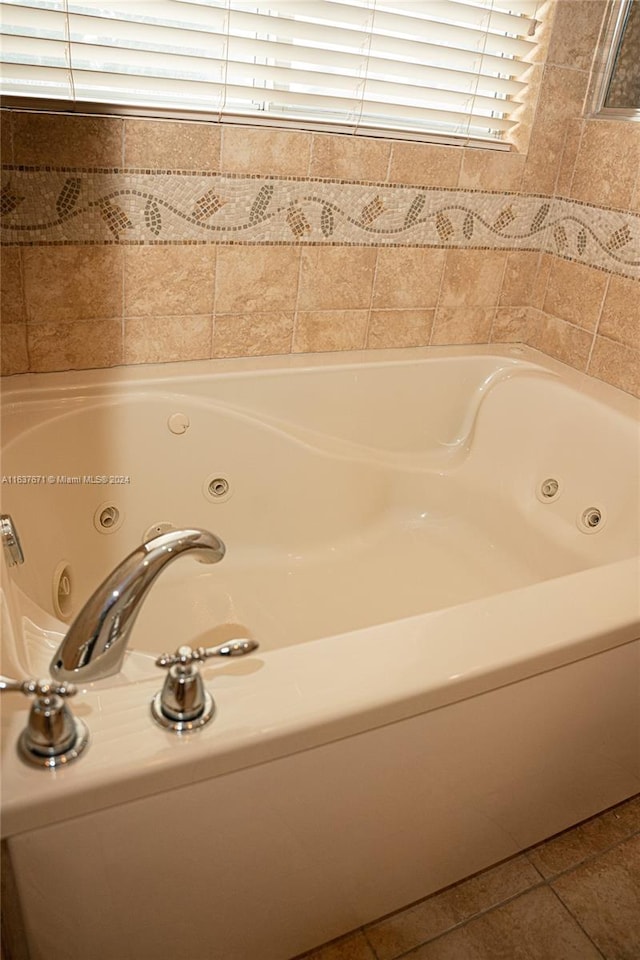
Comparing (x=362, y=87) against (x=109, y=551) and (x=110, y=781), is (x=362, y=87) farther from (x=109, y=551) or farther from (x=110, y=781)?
(x=110, y=781)

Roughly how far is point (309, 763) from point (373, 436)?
1.14 metres

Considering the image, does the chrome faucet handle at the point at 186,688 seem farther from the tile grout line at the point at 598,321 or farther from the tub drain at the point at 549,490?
the tile grout line at the point at 598,321

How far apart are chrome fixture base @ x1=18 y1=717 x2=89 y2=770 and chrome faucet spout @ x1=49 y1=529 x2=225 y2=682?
0.27 ft

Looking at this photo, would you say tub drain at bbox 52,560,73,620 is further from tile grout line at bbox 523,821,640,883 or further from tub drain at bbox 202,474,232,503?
tile grout line at bbox 523,821,640,883

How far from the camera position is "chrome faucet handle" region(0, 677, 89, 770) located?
0.70 m

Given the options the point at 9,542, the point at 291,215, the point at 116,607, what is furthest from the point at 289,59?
the point at 116,607

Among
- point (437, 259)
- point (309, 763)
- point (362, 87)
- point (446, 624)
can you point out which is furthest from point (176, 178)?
point (309, 763)

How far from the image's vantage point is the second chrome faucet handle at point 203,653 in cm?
77

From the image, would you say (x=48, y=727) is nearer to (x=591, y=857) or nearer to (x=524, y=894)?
(x=524, y=894)

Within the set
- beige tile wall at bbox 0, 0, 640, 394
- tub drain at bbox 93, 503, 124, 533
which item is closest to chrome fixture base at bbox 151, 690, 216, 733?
tub drain at bbox 93, 503, 124, 533

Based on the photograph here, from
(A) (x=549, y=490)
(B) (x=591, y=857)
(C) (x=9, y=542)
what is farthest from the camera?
(A) (x=549, y=490)

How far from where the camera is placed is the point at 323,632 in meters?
1.58

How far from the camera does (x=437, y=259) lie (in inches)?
74.3

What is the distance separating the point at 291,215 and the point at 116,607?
1.17 m
